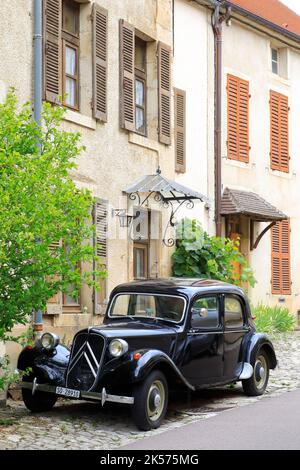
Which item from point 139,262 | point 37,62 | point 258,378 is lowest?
point 258,378

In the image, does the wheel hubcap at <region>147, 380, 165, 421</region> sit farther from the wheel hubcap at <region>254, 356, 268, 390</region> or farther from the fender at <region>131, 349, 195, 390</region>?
the wheel hubcap at <region>254, 356, 268, 390</region>

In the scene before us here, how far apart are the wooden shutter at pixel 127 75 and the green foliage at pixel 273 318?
591 centimetres

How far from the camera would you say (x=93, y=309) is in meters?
14.0

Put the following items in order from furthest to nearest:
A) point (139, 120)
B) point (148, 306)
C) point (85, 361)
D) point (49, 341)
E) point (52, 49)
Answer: point (139, 120) → point (52, 49) → point (148, 306) → point (49, 341) → point (85, 361)

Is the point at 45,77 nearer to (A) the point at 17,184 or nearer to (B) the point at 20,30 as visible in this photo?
(B) the point at 20,30

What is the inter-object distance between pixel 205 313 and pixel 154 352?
4.54ft

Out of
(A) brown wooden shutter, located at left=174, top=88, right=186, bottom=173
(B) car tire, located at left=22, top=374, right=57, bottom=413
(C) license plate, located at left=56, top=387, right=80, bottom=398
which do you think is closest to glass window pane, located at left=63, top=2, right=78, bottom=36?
(A) brown wooden shutter, located at left=174, top=88, right=186, bottom=173

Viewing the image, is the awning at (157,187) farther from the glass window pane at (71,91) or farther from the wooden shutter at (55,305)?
the wooden shutter at (55,305)

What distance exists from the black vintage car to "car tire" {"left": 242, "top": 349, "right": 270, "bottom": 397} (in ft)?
0.04

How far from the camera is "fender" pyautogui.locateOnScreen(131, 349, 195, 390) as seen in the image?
9008mm

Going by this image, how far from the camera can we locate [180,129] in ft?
58.4

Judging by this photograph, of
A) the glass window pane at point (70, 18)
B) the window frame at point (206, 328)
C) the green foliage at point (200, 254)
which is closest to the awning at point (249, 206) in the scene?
the green foliage at point (200, 254)

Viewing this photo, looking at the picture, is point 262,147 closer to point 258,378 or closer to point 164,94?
point 164,94

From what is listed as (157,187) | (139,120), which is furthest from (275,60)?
(157,187)
